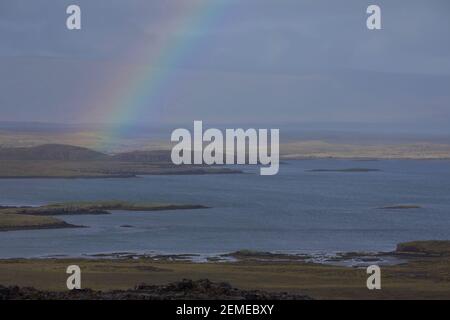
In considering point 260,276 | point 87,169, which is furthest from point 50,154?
point 260,276

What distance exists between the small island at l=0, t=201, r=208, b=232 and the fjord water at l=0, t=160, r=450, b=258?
1.89 m

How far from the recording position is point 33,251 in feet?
136

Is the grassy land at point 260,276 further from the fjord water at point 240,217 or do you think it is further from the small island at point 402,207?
the small island at point 402,207

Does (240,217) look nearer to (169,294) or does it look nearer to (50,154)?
(169,294)

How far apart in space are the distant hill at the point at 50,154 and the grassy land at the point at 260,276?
104m

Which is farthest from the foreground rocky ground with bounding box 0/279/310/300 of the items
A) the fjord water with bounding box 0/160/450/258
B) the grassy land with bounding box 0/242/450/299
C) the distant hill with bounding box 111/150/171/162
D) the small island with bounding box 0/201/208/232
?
the distant hill with bounding box 111/150/171/162

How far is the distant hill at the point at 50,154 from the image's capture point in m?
138

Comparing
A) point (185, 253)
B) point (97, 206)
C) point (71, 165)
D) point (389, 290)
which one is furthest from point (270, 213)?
point (71, 165)

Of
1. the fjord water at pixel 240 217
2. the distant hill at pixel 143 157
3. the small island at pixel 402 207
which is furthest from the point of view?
the distant hill at pixel 143 157

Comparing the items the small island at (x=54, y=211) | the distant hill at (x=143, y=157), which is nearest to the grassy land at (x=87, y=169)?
the distant hill at (x=143, y=157)

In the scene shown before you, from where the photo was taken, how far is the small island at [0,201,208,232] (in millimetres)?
53438

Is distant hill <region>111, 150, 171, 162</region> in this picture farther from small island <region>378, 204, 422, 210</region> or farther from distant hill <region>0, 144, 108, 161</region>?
small island <region>378, 204, 422, 210</region>
